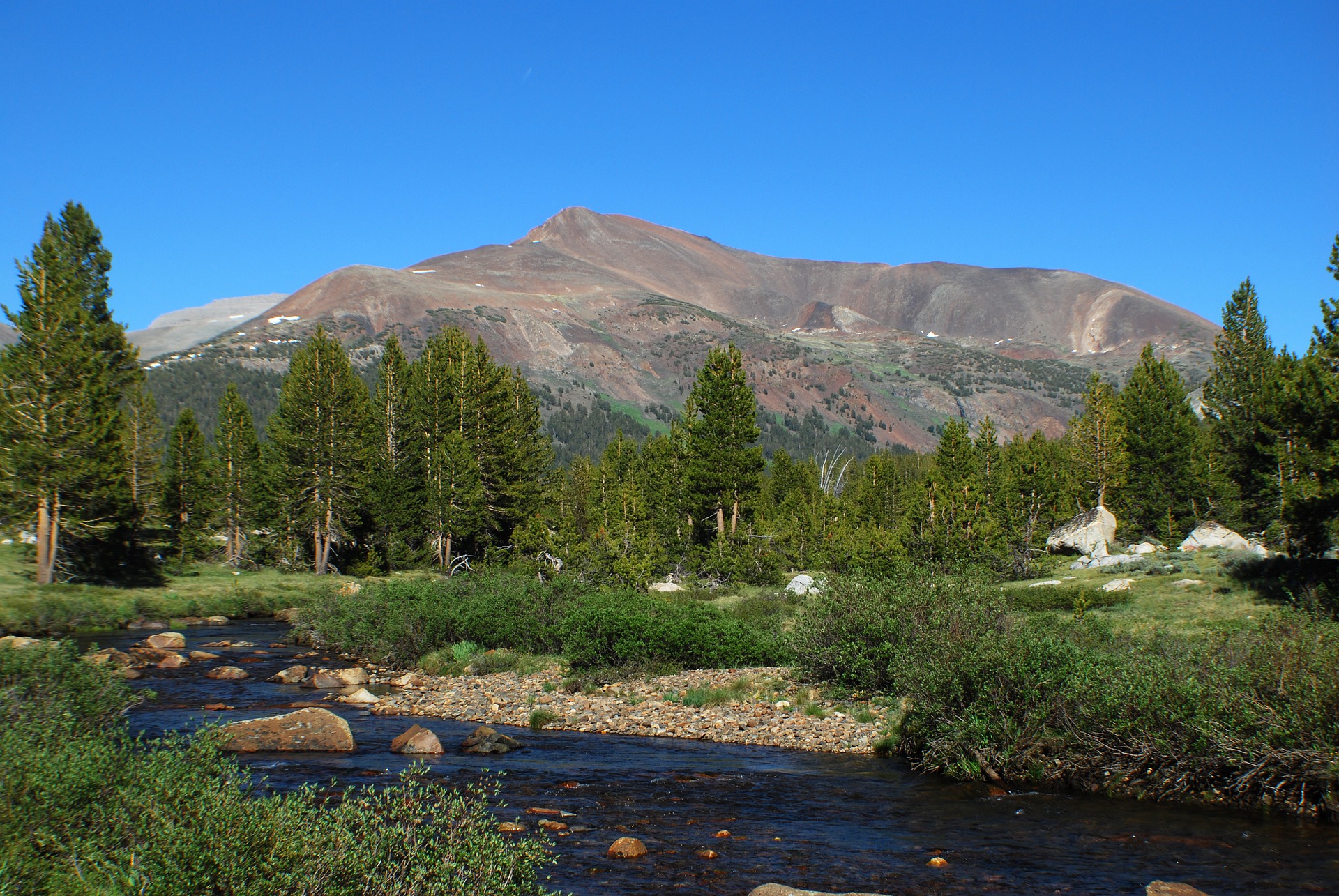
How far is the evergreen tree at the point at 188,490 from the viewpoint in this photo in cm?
5600

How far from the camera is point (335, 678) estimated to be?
79.6ft

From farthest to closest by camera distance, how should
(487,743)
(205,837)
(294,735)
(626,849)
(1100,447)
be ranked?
(1100,447) → (487,743) → (294,735) → (626,849) → (205,837)

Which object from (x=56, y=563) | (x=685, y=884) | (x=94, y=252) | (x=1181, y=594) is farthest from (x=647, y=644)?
(x=94, y=252)

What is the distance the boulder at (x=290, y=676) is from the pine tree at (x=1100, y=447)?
54.0 meters

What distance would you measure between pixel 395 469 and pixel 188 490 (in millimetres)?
14018

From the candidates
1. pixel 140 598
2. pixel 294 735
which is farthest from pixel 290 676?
pixel 140 598

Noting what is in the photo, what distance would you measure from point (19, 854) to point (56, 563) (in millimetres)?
42023

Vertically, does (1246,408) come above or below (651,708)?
above

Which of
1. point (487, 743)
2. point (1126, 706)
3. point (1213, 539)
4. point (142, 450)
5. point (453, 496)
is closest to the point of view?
point (1126, 706)

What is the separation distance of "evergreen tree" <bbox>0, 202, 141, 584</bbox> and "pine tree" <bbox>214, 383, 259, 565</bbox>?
42.3ft

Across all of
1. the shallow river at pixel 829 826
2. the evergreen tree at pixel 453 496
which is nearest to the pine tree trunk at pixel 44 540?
the evergreen tree at pixel 453 496

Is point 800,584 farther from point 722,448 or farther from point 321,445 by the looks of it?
point 321,445

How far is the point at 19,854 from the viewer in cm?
649

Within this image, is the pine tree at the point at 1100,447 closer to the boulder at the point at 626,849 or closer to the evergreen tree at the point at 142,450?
the boulder at the point at 626,849
